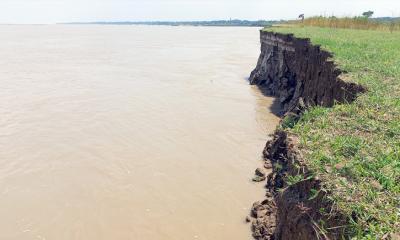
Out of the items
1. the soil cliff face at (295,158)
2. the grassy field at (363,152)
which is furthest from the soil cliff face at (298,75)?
the grassy field at (363,152)

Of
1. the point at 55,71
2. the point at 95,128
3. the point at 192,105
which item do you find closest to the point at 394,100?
the point at 95,128

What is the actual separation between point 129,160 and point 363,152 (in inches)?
254

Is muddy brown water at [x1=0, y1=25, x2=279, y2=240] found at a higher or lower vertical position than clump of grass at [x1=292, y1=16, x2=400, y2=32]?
lower

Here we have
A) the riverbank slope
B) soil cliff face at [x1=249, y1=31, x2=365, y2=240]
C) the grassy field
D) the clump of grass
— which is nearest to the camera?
the grassy field

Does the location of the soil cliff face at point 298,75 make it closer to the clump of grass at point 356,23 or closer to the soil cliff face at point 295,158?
the soil cliff face at point 295,158

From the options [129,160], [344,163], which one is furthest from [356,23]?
[344,163]

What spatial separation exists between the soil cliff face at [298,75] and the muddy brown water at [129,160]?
41.6 inches

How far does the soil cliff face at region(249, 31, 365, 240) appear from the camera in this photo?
150 inches

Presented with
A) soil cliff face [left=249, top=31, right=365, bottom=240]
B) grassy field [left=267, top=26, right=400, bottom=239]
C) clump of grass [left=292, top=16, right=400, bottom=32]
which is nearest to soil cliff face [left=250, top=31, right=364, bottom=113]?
soil cliff face [left=249, top=31, right=365, bottom=240]

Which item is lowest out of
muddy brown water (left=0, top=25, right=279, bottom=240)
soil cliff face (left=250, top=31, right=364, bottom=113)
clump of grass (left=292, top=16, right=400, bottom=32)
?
muddy brown water (left=0, top=25, right=279, bottom=240)

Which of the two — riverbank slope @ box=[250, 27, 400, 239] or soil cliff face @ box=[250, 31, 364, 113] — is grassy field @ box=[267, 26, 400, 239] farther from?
soil cliff face @ box=[250, 31, 364, 113]

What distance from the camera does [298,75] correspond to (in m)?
13.9

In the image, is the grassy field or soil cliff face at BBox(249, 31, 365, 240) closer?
the grassy field

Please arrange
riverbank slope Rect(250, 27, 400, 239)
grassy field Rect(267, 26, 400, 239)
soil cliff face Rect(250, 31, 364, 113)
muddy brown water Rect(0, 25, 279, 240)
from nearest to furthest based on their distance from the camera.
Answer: grassy field Rect(267, 26, 400, 239) < riverbank slope Rect(250, 27, 400, 239) < muddy brown water Rect(0, 25, 279, 240) < soil cliff face Rect(250, 31, 364, 113)
